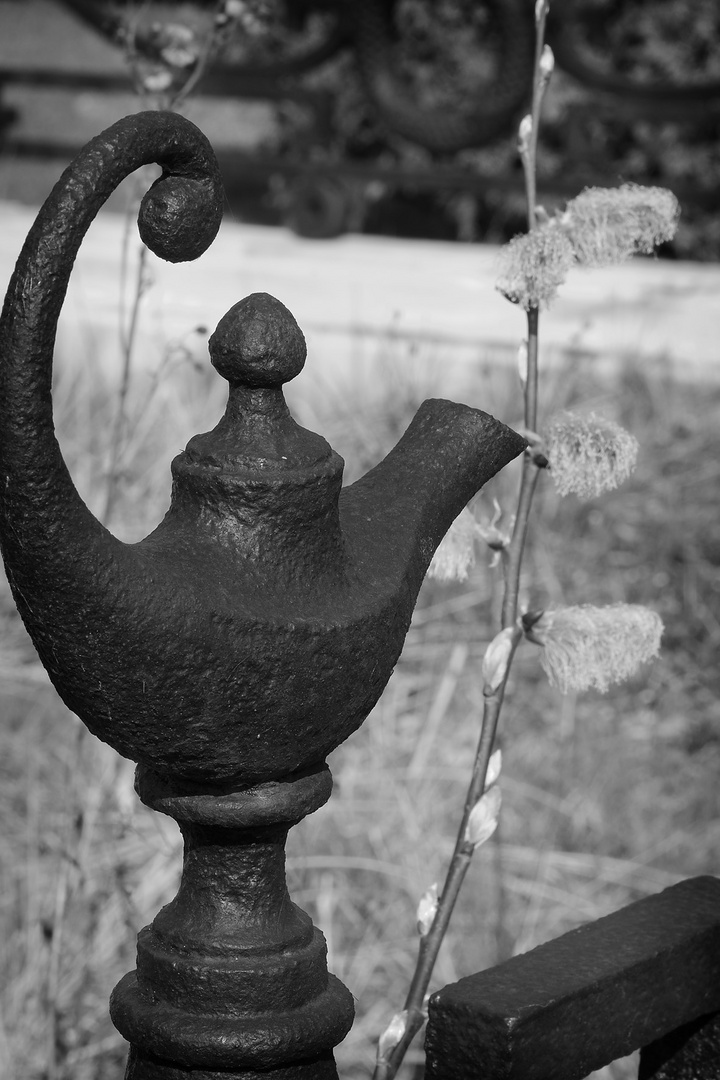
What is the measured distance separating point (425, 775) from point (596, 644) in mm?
1487

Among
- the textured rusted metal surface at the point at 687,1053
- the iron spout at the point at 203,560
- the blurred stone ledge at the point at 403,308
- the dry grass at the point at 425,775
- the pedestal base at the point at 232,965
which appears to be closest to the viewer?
the iron spout at the point at 203,560

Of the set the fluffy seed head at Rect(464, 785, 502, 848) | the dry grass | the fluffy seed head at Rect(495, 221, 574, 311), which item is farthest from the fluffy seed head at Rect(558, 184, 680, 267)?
the dry grass

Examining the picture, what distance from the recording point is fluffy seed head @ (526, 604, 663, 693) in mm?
832

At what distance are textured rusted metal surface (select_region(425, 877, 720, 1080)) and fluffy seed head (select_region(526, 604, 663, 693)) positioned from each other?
6.6 inches

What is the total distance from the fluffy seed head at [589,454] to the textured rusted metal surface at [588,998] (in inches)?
11.3

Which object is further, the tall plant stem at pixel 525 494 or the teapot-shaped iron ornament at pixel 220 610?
the tall plant stem at pixel 525 494

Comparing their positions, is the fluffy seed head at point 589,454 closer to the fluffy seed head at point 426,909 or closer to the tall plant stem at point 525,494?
the tall plant stem at point 525,494

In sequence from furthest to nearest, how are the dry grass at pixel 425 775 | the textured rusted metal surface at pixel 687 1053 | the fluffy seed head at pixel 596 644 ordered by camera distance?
the dry grass at pixel 425 775 < the textured rusted metal surface at pixel 687 1053 < the fluffy seed head at pixel 596 644

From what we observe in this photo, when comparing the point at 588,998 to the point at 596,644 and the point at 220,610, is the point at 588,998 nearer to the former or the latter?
the point at 596,644

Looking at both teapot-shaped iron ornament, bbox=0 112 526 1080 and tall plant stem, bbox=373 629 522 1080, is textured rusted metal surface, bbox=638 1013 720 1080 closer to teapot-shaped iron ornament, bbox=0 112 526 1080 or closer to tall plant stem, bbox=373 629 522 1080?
tall plant stem, bbox=373 629 522 1080

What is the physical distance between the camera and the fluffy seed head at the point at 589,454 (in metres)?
0.83

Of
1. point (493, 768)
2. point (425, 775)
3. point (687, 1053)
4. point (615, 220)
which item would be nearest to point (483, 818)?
point (493, 768)

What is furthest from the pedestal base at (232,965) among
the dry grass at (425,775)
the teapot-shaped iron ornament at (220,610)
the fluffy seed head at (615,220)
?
the dry grass at (425,775)

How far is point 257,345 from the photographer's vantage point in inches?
27.4
